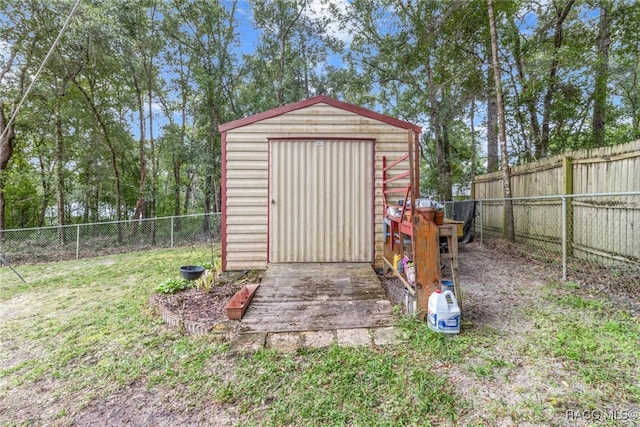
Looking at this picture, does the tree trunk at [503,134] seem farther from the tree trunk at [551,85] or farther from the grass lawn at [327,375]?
the grass lawn at [327,375]

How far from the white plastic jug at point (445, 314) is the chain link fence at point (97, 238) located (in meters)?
5.48

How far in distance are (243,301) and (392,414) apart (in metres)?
1.71

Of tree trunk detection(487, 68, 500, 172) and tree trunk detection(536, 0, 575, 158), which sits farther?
tree trunk detection(487, 68, 500, 172)

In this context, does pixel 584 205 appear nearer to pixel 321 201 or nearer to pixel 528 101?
pixel 321 201

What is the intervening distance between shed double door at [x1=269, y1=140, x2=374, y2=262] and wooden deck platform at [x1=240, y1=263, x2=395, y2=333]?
Result: 1.04 ft

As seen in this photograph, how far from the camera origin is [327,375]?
178 cm

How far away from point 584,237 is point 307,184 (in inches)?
166

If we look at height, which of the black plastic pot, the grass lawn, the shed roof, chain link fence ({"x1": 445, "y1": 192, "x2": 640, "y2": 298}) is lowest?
the grass lawn

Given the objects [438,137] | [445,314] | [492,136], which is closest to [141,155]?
[438,137]

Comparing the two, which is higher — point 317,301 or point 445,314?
point 445,314

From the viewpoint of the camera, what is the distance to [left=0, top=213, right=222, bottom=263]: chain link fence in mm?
6727

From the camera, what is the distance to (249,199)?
4125mm

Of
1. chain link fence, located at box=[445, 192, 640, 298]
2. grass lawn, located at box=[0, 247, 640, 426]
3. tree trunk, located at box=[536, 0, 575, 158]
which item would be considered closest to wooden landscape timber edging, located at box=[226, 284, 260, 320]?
grass lawn, located at box=[0, 247, 640, 426]

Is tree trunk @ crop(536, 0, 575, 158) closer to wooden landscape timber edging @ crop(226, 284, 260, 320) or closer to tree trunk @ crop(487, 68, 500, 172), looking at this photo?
tree trunk @ crop(487, 68, 500, 172)
